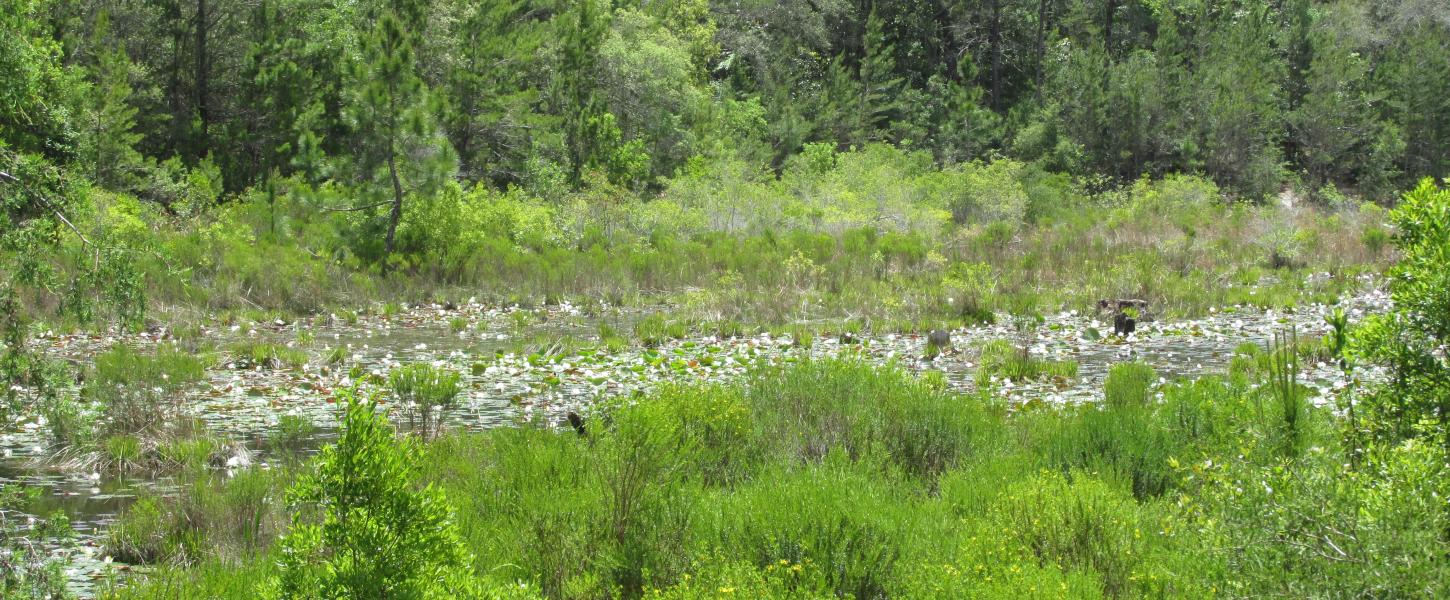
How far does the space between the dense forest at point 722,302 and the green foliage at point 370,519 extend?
0.05 feet

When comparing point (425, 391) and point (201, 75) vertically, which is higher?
point (201, 75)

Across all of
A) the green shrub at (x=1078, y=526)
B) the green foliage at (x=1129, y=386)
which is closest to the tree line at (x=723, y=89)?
the green foliage at (x=1129, y=386)

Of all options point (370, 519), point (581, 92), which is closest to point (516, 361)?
point (370, 519)

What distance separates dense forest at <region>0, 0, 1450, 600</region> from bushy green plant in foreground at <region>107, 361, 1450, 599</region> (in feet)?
0.07

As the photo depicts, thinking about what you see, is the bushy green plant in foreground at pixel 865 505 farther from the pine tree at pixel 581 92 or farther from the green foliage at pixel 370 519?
the pine tree at pixel 581 92

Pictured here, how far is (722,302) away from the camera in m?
17.0

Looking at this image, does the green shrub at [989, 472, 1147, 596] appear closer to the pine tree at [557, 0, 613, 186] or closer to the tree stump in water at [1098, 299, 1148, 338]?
the tree stump in water at [1098, 299, 1148, 338]

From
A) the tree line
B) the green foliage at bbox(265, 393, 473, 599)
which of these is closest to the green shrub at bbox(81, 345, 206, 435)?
the green foliage at bbox(265, 393, 473, 599)

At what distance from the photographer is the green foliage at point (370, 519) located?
3.19 m

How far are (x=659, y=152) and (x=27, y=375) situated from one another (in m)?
28.6

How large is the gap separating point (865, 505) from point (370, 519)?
2598 mm

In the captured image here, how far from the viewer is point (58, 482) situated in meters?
7.95

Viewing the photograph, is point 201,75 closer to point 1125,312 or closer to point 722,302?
point 722,302

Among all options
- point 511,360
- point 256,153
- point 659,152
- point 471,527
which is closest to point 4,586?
point 471,527
